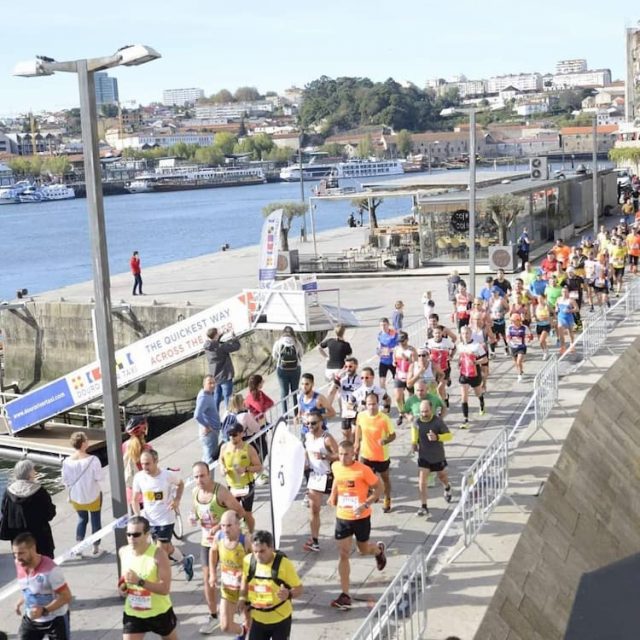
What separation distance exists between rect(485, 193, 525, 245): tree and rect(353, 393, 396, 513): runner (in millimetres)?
19405

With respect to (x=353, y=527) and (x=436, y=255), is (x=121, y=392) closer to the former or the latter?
(x=436, y=255)

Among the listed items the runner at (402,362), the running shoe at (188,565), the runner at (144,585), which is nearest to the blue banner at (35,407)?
the runner at (402,362)

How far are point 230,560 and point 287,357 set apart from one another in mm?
6478

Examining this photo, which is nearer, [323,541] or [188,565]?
[188,565]

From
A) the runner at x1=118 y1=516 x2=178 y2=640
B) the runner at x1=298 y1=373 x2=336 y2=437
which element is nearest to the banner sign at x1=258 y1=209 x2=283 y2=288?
the runner at x1=298 y1=373 x2=336 y2=437

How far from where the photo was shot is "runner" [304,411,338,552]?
9.21m

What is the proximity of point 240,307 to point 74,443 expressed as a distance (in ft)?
38.5

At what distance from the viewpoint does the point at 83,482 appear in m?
9.27

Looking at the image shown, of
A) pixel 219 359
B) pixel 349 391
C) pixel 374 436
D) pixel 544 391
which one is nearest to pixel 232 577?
pixel 374 436

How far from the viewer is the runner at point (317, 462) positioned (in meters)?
9.21

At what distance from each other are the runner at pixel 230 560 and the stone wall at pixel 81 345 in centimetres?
1657

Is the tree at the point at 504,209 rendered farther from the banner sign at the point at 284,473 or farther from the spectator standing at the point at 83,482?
the banner sign at the point at 284,473

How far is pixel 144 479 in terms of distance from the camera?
8422 millimetres

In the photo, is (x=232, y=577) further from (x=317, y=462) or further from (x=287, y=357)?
(x=287, y=357)
